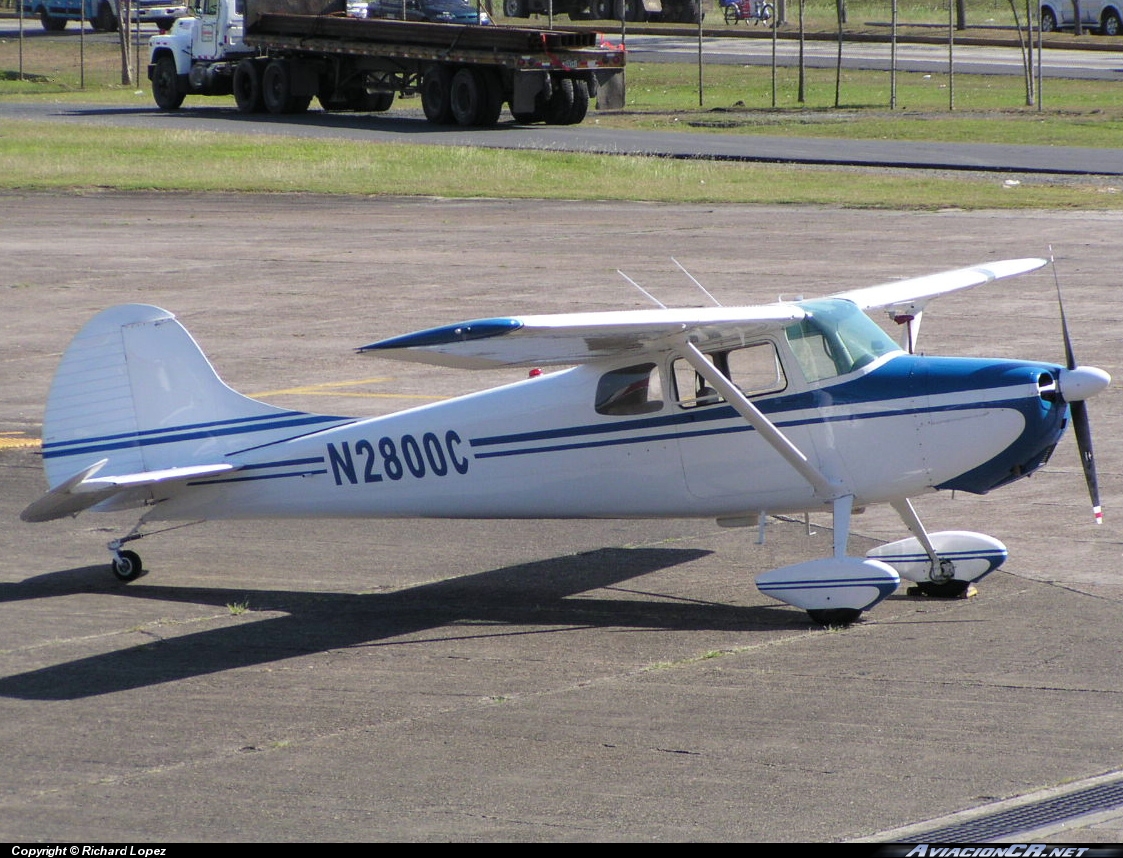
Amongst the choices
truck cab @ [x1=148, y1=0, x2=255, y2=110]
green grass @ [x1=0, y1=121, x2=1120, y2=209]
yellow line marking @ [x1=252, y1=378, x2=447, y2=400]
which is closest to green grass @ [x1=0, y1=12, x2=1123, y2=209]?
green grass @ [x1=0, y1=121, x2=1120, y2=209]

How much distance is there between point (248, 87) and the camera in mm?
50688

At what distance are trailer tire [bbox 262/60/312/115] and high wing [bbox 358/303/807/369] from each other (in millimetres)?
41691

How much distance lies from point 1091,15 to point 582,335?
71.1 meters

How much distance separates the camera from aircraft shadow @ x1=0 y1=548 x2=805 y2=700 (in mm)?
9367

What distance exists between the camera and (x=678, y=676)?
354 inches

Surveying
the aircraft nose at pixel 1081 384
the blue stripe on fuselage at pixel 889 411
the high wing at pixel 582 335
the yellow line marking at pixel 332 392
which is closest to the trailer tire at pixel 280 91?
the yellow line marking at pixel 332 392

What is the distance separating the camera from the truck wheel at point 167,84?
52.3 metres

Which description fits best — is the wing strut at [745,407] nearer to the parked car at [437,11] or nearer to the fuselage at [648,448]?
the fuselage at [648,448]

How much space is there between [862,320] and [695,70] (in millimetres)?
53176

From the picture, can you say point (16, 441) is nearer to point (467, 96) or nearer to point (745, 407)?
point (745, 407)

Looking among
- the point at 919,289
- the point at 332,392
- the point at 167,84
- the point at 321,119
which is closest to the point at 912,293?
the point at 919,289

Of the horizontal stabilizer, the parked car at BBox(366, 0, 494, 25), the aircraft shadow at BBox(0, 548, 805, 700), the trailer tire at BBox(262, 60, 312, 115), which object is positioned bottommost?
the aircraft shadow at BBox(0, 548, 805, 700)

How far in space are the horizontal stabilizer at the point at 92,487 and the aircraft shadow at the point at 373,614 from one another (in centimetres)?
81

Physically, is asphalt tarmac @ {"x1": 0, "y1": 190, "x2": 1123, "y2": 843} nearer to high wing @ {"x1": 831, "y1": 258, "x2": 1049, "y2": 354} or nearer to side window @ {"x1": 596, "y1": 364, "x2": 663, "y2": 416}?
side window @ {"x1": 596, "y1": 364, "x2": 663, "y2": 416}
